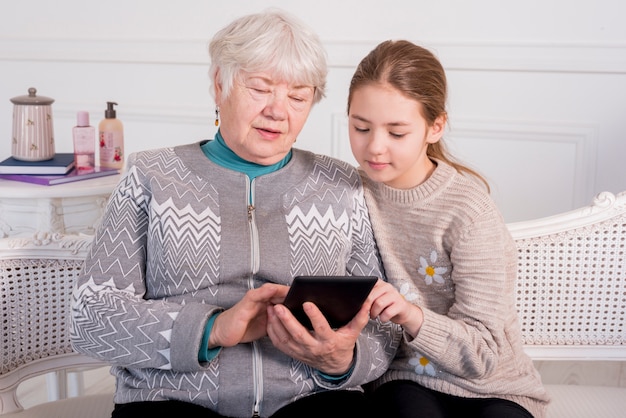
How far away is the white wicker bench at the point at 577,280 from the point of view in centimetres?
180

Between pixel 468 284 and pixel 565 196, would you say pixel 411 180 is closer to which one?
pixel 468 284

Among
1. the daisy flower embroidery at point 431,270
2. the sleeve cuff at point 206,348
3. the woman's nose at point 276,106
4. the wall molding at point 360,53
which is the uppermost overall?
the wall molding at point 360,53

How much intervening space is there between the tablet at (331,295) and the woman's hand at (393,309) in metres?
0.04

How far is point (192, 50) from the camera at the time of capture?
136 inches

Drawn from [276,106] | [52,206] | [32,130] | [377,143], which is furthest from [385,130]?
[32,130]

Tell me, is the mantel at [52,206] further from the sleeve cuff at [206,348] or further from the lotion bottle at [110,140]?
the sleeve cuff at [206,348]

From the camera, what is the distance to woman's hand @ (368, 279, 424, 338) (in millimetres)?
1413

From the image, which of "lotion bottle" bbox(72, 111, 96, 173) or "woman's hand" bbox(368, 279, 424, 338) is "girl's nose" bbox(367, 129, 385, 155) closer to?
"woman's hand" bbox(368, 279, 424, 338)

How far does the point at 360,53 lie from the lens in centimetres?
319

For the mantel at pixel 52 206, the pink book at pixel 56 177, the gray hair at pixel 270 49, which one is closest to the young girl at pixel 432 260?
the gray hair at pixel 270 49

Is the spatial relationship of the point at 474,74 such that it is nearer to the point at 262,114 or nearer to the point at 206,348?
the point at 262,114

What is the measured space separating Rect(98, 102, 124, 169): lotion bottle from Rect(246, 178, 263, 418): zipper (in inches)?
47.9

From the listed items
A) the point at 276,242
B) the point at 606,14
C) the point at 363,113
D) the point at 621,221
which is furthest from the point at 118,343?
the point at 606,14

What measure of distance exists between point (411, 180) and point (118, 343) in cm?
65
